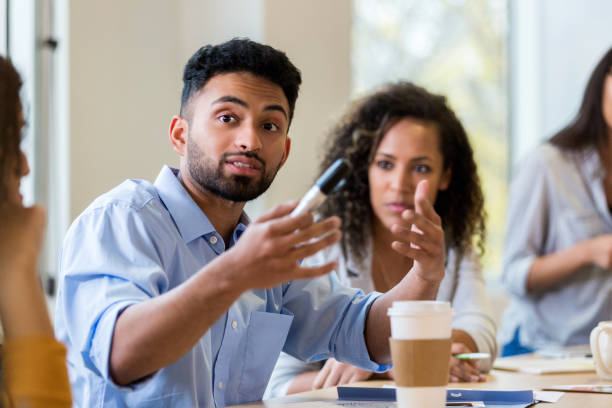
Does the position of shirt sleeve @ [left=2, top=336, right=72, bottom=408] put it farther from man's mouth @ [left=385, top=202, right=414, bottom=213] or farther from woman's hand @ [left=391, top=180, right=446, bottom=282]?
man's mouth @ [left=385, top=202, right=414, bottom=213]

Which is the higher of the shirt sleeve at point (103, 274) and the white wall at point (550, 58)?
the white wall at point (550, 58)

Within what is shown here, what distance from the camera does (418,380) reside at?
35.7 inches

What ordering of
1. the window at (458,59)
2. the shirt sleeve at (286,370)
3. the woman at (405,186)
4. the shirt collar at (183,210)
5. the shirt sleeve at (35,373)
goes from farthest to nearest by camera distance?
1. the window at (458,59)
2. the woman at (405,186)
3. the shirt sleeve at (286,370)
4. the shirt collar at (183,210)
5. the shirt sleeve at (35,373)

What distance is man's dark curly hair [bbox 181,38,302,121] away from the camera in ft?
4.09

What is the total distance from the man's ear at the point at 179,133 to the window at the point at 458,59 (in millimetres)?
2264

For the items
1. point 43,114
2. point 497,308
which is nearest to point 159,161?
point 43,114

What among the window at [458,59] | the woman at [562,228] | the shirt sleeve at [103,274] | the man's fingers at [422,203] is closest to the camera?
the shirt sleeve at [103,274]

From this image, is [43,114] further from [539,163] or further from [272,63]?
[539,163]

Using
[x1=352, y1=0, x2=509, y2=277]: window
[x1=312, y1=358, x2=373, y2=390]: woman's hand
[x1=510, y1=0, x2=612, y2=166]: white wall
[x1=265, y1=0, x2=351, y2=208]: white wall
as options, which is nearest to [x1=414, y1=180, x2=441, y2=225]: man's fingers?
[x1=312, y1=358, x2=373, y2=390]: woman's hand

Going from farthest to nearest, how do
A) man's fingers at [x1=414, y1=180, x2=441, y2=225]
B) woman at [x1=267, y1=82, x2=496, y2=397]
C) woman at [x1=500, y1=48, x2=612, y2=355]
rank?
woman at [x1=500, y1=48, x2=612, y2=355]
woman at [x1=267, y1=82, x2=496, y2=397]
man's fingers at [x1=414, y1=180, x2=441, y2=225]

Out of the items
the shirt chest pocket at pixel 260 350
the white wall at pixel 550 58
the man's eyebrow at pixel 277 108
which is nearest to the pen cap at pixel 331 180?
the man's eyebrow at pixel 277 108

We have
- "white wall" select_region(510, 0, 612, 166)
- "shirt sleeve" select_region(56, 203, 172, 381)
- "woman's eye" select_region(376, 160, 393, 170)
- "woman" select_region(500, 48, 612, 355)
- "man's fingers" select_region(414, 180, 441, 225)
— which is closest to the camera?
"shirt sleeve" select_region(56, 203, 172, 381)

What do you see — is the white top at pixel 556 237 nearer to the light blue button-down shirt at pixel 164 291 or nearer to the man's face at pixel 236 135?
the light blue button-down shirt at pixel 164 291

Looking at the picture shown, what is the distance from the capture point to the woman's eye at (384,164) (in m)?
1.97
